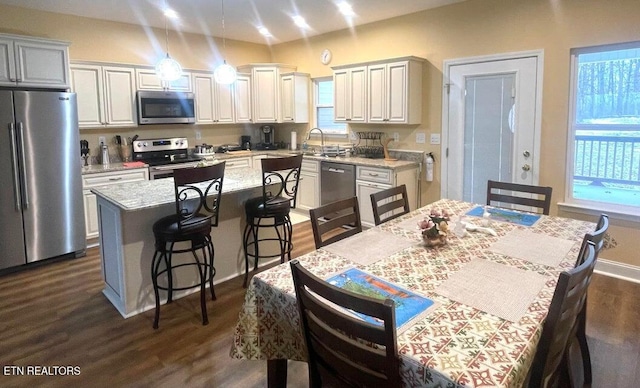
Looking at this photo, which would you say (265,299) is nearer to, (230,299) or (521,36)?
Result: (230,299)

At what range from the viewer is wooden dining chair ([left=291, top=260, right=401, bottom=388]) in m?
1.21

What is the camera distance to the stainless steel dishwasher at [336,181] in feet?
16.7

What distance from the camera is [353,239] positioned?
229 cm

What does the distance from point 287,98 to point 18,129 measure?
11.3 ft

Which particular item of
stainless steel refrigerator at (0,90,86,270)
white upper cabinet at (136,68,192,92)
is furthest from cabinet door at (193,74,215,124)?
stainless steel refrigerator at (0,90,86,270)

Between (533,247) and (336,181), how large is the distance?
331 cm

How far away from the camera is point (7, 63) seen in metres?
3.83

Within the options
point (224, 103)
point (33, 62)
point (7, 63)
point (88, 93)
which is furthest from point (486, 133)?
point (7, 63)

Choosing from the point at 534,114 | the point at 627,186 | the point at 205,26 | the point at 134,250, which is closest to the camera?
the point at 134,250

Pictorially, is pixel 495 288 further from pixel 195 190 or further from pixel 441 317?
pixel 195 190

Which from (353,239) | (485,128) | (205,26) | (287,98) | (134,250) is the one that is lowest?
(134,250)

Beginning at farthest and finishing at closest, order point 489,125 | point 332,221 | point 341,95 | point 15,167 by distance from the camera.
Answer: point 341,95 → point 489,125 → point 15,167 → point 332,221

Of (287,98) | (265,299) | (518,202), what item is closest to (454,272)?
(265,299)

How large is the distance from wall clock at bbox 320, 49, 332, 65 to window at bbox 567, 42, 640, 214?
10.2 feet
